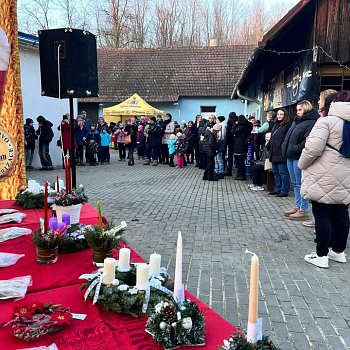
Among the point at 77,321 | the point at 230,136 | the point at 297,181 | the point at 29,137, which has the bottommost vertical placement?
the point at 297,181

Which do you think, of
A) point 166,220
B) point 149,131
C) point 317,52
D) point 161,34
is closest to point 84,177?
point 149,131

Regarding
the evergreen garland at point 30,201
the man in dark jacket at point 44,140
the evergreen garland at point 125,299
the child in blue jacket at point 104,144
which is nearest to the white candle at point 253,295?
the evergreen garland at point 125,299

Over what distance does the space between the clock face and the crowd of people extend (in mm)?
1162

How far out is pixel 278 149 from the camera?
758 centimetres

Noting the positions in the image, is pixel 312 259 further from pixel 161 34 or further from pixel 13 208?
pixel 161 34

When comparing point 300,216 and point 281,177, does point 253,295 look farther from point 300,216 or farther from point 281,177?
point 281,177

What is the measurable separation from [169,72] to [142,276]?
25.0 metres

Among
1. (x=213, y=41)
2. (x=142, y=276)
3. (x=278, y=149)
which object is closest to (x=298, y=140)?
(x=278, y=149)

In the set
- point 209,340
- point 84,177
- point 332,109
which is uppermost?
point 332,109

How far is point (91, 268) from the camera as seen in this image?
82.5 inches

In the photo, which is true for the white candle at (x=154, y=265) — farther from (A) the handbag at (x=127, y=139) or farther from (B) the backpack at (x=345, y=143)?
(A) the handbag at (x=127, y=139)

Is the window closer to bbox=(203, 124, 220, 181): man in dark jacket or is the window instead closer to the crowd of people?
the crowd of people

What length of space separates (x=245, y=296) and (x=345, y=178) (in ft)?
5.22

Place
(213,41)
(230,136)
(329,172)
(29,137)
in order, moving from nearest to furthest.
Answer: (329,172)
(230,136)
(29,137)
(213,41)
